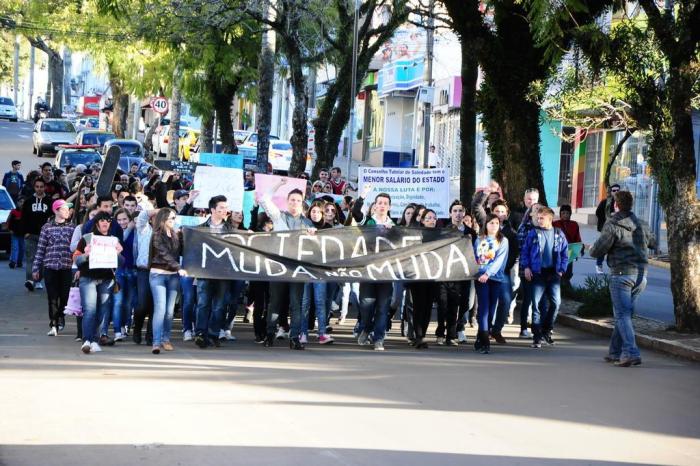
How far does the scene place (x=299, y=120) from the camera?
29.4 m

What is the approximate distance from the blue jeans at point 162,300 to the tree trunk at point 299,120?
1526 centimetres

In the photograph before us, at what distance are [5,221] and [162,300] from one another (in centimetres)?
1221

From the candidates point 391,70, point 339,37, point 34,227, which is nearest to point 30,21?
point 391,70

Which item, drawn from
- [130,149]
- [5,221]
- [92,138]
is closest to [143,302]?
[5,221]

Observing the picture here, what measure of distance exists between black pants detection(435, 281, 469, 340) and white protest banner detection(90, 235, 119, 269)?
392cm

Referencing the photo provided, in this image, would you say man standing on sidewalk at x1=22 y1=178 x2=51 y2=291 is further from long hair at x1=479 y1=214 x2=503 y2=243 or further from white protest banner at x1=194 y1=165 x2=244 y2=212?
long hair at x1=479 y1=214 x2=503 y2=243

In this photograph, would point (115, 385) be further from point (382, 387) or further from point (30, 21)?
point (30, 21)

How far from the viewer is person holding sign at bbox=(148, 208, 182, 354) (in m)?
13.5

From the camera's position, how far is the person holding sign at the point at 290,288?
14.1 metres

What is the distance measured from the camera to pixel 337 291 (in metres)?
16.9

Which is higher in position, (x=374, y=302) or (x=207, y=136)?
(x=207, y=136)

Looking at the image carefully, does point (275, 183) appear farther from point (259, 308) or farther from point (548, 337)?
point (548, 337)

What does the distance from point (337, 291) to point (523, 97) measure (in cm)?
477

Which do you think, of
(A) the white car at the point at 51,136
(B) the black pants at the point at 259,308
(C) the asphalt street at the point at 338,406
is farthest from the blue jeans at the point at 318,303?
(A) the white car at the point at 51,136
